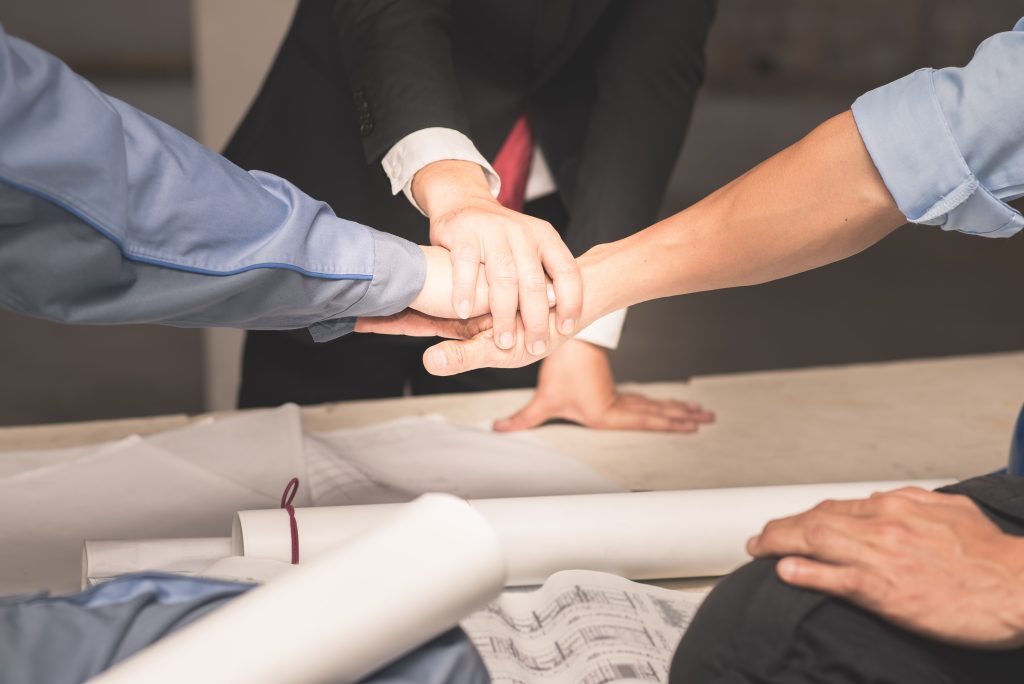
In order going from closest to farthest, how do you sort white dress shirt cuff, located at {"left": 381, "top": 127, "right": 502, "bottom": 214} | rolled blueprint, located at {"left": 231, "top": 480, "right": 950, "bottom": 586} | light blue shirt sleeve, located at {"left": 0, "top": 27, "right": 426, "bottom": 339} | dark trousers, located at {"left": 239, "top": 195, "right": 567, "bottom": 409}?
light blue shirt sleeve, located at {"left": 0, "top": 27, "right": 426, "bottom": 339}, rolled blueprint, located at {"left": 231, "top": 480, "right": 950, "bottom": 586}, white dress shirt cuff, located at {"left": 381, "top": 127, "right": 502, "bottom": 214}, dark trousers, located at {"left": 239, "top": 195, "right": 567, "bottom": 409}

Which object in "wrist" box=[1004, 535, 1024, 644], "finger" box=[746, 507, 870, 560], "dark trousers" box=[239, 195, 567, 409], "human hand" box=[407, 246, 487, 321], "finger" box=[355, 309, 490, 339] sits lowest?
"wrist" box=[1004, 535, 1024, 644]

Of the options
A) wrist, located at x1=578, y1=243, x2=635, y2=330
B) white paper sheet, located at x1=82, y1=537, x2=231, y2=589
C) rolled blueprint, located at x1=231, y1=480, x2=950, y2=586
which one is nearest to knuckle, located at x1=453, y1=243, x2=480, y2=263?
wrist, located at x1=578, y1=243, x2=635, y2=330

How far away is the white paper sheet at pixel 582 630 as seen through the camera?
773 millimetres

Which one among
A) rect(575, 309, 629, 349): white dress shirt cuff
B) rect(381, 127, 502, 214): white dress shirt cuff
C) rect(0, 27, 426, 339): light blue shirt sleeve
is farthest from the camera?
rect(575, 309, 629, 349): white dress shirt cuff

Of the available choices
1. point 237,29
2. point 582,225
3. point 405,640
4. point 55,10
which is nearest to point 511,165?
point 582,225

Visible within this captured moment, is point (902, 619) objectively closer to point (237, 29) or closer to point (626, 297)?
point (626, 297)

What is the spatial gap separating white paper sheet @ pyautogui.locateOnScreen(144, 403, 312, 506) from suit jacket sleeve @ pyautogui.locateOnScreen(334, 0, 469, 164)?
1.06 feet

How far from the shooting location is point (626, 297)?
961 mm

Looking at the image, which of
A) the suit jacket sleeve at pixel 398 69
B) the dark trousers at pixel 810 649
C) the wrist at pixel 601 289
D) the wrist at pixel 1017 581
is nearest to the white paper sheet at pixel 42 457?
the suit jacket sleeve at pixel 398 69

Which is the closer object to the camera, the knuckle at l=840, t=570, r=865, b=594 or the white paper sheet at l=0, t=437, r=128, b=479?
the knuckle at l=840, t=570, r=865, b=594

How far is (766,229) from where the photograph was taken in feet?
2.89

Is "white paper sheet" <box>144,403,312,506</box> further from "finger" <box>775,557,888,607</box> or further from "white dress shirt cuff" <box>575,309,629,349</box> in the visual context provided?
"finger" <box>775,557,888,607</box>

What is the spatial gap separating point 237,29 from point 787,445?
1.54 metres

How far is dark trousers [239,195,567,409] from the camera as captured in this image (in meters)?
1.37
